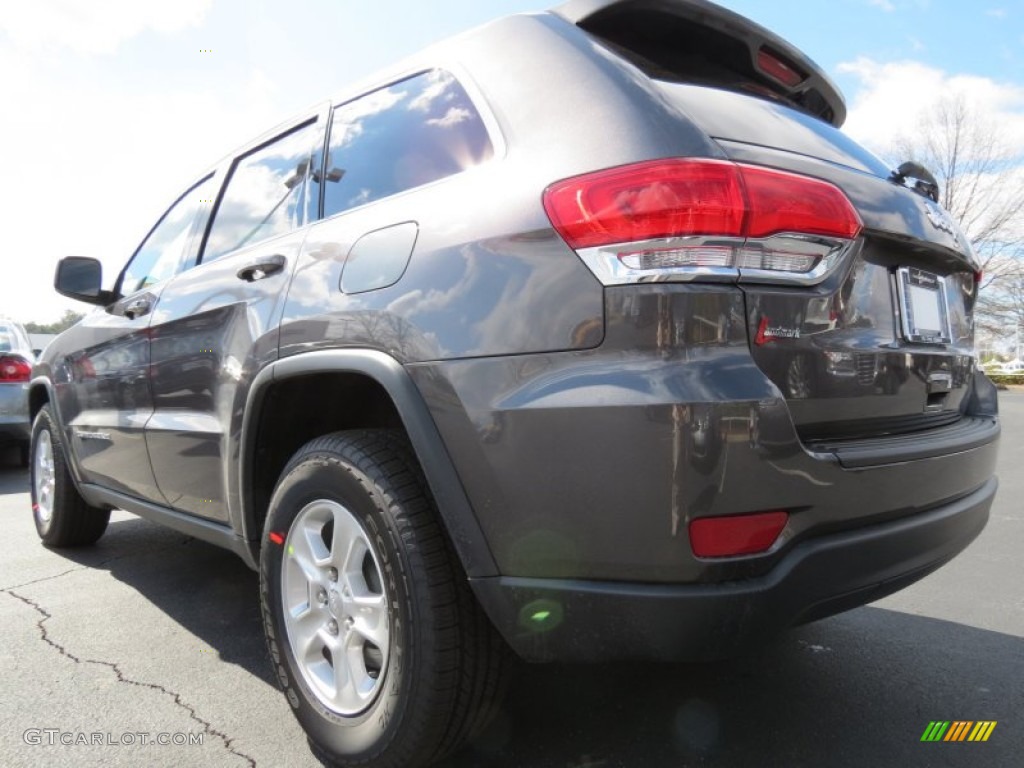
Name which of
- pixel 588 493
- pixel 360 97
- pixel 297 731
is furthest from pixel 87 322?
pixel 588 493

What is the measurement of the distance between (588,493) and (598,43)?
43.9 inches

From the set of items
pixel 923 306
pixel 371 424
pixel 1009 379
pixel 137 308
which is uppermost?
pixel 923 306

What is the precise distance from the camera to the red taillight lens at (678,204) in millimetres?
1473

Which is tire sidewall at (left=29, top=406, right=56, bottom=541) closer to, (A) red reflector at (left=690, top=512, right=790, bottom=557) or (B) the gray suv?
(B) the gray suv

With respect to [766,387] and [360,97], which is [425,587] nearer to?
[766,387]

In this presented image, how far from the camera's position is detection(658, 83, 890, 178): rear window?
1690 mm

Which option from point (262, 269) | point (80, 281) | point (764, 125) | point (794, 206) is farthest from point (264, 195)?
point (794, 206)

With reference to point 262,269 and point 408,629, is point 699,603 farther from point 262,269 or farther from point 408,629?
point 262,269

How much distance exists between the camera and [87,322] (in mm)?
3781

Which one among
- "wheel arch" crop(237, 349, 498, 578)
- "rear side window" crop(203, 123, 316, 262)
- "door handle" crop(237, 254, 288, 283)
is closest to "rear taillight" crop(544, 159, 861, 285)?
"wheel arch" crop(237, 349, 498, 578)

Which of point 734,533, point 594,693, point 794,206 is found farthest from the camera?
point 594,693

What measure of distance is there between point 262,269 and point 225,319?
9.7 inches
